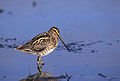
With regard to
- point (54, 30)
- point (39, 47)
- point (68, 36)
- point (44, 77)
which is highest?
point (68, 36)

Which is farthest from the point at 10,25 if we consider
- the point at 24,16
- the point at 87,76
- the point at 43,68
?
the point at 87,76

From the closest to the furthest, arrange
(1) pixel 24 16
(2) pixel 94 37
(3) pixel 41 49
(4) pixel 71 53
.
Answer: (3) pixel 41 49, (4) pixel 71 53, (2) pixel 94 37, (1) pixel 24 16

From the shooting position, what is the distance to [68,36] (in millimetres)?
11219

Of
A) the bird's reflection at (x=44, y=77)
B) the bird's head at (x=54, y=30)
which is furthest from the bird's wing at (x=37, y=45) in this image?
the bird's reflection at (x=44, y=77)

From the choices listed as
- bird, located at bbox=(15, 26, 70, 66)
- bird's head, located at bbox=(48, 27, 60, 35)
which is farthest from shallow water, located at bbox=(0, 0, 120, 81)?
bird's head, located at bbox=(48, 27, 60, 35)

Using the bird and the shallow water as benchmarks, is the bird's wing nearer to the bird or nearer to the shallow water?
the bird

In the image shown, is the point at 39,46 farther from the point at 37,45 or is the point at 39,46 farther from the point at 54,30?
the point at 54,30

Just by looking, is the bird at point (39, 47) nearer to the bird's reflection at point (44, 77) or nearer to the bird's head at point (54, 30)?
the bird's head at point (54, 30)

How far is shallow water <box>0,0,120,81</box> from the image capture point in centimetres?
791

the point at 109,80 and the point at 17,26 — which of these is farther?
the point at 17,26

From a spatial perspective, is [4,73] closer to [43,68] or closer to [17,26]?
[43,68]

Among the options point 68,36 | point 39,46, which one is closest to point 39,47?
point 39,46

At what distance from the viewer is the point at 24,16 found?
1419 centimetres

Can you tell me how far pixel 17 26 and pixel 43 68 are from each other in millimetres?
4710
